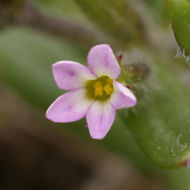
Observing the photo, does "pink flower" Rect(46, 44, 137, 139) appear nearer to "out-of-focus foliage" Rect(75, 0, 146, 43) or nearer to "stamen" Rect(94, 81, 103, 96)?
"stamen" Rect(94, 81, 103, 96)

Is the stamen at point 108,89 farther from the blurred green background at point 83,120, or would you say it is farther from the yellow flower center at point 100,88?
the blurred green background at point 83,120

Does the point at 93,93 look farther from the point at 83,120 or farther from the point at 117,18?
the point at 83,120

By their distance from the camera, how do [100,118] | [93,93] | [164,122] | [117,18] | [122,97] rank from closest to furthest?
[122,97]
[100,118]
[93,93]
[164,122]
[117,18]

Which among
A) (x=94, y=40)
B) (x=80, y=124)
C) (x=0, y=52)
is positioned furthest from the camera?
(x=0, y=52)

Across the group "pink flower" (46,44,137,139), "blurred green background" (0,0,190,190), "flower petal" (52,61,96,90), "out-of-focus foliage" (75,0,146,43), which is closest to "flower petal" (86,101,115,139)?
"pink flower" (46,44,137,139)

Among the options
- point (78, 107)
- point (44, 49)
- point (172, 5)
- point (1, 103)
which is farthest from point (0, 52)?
point (172, 5)

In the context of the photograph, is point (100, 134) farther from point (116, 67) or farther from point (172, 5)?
point (172, 5)

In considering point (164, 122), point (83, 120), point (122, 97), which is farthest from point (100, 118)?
point (83, 120)
